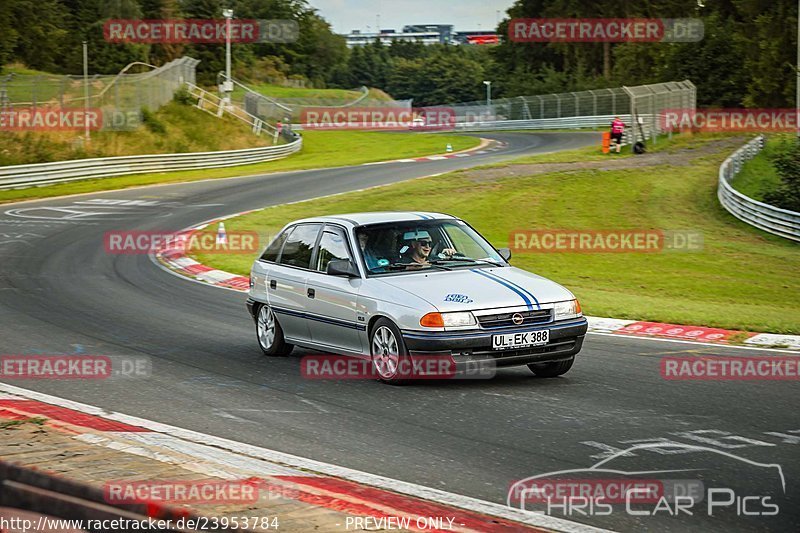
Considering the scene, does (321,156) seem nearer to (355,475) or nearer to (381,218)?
(381,218)

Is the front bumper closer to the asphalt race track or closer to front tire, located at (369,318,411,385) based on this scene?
front tire, located at (369,318,411,385)

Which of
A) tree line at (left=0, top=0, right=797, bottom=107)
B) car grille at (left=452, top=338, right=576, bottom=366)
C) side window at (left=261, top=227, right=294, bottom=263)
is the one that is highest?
tree line at (left=0, top=0, right=797, bottom=107)

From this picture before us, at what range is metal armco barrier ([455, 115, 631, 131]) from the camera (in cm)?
7197

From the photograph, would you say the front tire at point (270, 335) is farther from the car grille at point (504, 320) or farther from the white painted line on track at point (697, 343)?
the white painted line on track at point (697, 343)

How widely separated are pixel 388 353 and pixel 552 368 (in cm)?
158

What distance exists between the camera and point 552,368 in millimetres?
9992

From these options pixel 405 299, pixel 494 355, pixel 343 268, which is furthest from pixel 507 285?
pixel 343 268

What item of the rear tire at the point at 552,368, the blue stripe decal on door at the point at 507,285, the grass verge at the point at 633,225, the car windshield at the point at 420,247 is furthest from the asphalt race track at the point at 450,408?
the grass verge at the point at 633,225

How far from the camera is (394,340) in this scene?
31.3 ft

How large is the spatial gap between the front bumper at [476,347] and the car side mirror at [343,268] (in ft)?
3.85

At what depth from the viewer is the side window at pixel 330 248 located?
35.0 feet

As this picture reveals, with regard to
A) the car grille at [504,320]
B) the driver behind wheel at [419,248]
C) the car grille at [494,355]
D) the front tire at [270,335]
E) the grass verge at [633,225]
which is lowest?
the grass verge at [633,225]

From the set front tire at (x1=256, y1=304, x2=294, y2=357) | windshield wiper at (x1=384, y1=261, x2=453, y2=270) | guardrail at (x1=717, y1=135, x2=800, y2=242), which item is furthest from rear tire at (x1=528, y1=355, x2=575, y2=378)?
guardrail at (x1=717, y1=135, x2=800, y2=242)

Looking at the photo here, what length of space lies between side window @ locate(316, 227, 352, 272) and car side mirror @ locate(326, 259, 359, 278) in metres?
0.19
